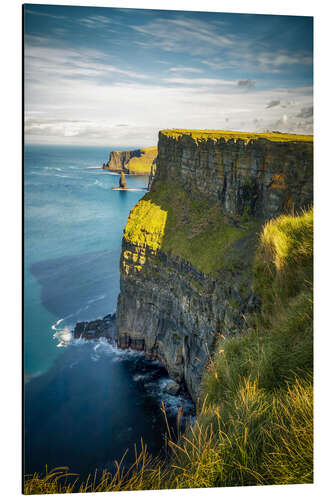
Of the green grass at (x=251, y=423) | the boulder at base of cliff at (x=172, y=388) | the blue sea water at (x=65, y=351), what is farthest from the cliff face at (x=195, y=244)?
the green grass at (x=251, y=423)

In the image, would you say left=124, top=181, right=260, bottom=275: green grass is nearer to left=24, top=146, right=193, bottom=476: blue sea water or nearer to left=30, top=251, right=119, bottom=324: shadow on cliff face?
left=30, top=251, right=119, bottom=324: shadow on cliff face

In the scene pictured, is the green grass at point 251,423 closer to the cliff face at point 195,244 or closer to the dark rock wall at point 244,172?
the dark rock wall at point 244,172

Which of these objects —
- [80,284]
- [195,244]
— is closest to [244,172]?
[195,244]

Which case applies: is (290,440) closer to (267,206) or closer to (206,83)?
(206,83)

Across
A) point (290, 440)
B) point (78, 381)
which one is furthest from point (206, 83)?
point (78, 381)

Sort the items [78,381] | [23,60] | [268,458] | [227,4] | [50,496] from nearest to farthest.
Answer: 1. [268,458]
2. [50,496]
3. [23,60]
4. [227,4]
5. [78,381]

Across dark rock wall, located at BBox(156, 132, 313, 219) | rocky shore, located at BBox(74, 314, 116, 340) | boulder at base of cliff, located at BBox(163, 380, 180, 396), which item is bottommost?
boulder at base of cliff, located at BBox(163, 380, 180, 396)

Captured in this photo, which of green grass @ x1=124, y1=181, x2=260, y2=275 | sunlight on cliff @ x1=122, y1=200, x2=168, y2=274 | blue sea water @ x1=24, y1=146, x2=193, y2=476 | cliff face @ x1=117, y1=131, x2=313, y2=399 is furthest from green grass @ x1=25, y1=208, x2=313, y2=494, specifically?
sunlight on cliff @ x1=122, y1=200, x2=168, y2=274
